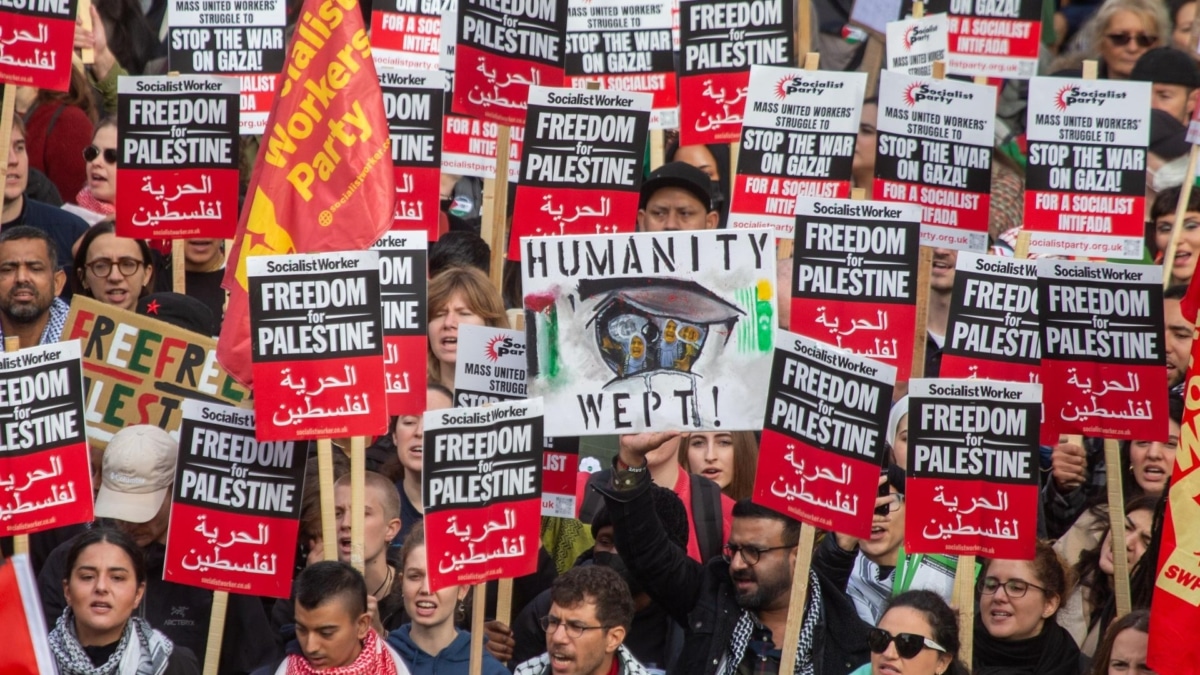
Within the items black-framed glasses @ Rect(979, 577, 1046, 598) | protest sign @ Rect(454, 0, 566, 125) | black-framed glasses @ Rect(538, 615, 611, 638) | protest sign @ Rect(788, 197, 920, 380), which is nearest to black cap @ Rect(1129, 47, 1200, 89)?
protest sign @ Rect(454, 0, 566, 125)

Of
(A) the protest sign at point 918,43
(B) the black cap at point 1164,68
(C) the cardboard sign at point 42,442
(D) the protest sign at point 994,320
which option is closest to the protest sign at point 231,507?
(C) the cardboard sign at point 42,442

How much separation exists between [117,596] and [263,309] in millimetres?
1151

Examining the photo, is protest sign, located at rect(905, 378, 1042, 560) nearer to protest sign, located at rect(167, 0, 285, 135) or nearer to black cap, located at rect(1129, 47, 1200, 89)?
protest sign, located at rect(167, 0, 285, 135)

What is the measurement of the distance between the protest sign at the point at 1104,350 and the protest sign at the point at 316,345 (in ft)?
8.85

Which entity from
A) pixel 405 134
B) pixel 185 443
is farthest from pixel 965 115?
pixel 185 443

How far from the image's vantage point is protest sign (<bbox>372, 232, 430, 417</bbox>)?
8.39 metres

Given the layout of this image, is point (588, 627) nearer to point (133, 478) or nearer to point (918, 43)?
point (133, 478)

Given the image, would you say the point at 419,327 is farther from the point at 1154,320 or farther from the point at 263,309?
the point at 1154,320

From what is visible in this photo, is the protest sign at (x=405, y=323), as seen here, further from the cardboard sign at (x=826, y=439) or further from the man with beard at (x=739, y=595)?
the cardboard sign at (x=826, y=439)

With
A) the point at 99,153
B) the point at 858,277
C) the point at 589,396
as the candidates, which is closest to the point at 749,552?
→ the point at 589,396

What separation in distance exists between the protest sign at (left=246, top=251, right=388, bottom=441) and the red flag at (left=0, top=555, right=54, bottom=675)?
2062 millimetres

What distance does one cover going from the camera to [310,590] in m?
7.20

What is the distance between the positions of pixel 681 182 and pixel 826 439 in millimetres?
3238

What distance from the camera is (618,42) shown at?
35.9 feet
